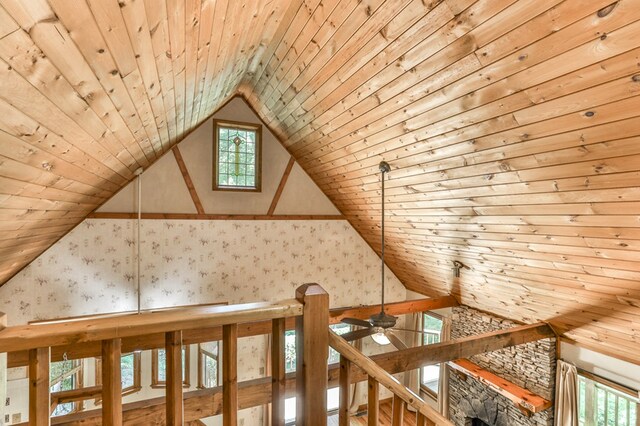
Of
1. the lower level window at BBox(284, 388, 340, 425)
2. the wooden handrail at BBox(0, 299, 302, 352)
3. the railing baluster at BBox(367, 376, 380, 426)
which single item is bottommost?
the lower level window at BBox(284, 388, 340, 425)

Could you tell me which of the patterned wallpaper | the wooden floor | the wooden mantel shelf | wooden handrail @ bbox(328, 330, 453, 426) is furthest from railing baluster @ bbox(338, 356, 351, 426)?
the wooden floor

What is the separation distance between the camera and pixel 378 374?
59.2 inches

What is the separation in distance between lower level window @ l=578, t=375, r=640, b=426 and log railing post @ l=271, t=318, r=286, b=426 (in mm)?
4447

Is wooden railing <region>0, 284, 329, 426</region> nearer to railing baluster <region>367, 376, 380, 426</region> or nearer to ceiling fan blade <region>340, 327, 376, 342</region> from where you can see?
railing baluster <region>367, 376, 380, 426</region>

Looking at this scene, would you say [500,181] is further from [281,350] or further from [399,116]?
[281,350]

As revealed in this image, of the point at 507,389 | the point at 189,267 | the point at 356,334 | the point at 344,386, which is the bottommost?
the point at 507,389

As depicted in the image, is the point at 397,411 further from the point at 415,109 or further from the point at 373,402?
the point at 415,109

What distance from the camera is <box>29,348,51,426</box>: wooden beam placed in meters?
0.98

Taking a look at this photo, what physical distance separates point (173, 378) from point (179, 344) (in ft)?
0.37

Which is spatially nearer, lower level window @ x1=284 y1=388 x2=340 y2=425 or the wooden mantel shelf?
the wooden mantel shelf

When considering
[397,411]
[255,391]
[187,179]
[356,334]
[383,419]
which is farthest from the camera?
[383,419]

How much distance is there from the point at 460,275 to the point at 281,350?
13.7ft

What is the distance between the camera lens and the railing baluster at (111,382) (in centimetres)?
105

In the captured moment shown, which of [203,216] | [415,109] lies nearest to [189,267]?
[203,216]
